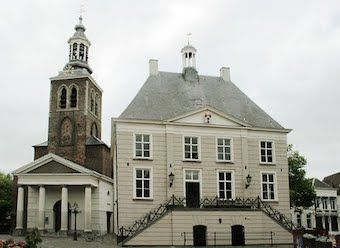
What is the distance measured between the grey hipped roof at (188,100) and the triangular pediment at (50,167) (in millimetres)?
7592

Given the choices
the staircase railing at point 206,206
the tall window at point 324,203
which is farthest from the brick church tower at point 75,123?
the tall window at point 324,203

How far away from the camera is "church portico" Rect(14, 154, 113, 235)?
3681 centimetres

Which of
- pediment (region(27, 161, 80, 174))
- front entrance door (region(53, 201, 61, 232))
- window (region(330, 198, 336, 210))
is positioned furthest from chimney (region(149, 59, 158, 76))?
window (region(330, 198, 336, 210))

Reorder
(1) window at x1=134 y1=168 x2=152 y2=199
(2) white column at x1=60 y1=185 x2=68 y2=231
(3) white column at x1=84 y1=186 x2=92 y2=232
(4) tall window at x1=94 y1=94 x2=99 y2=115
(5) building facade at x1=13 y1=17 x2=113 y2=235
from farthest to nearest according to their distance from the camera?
(4) tall window at x1=94 y1=94 x2=99 y2=115 → (5) building facade at x1=13 y1=17 x2=113 y2=235 → (2) white column at x1=60 y1=185 x2=68 y2=231 → (3) white column at x1=84 y1=186 x2=92 y2=232 → (1) window at x1=134 y1=168 x2=152 y2=199

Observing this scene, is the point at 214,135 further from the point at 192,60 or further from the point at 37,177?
the point at 37,177

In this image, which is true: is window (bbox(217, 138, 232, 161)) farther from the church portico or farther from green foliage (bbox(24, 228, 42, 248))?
green foliage (bbox(24, 228, 42, 248))

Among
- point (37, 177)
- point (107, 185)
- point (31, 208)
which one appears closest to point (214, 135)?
point (107, 185)

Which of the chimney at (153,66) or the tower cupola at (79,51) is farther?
the tower cupola at (79,51)

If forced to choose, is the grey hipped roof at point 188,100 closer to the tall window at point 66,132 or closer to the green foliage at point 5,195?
the tall window at point 66,132

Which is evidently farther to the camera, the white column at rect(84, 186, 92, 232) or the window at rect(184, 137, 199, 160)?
the white column at rect(84, 186, 92, 232)

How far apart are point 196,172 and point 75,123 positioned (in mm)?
16703

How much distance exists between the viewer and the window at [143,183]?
106 ft

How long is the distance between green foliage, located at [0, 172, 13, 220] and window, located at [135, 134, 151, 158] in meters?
26.9

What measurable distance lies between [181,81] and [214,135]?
21.5 feet
